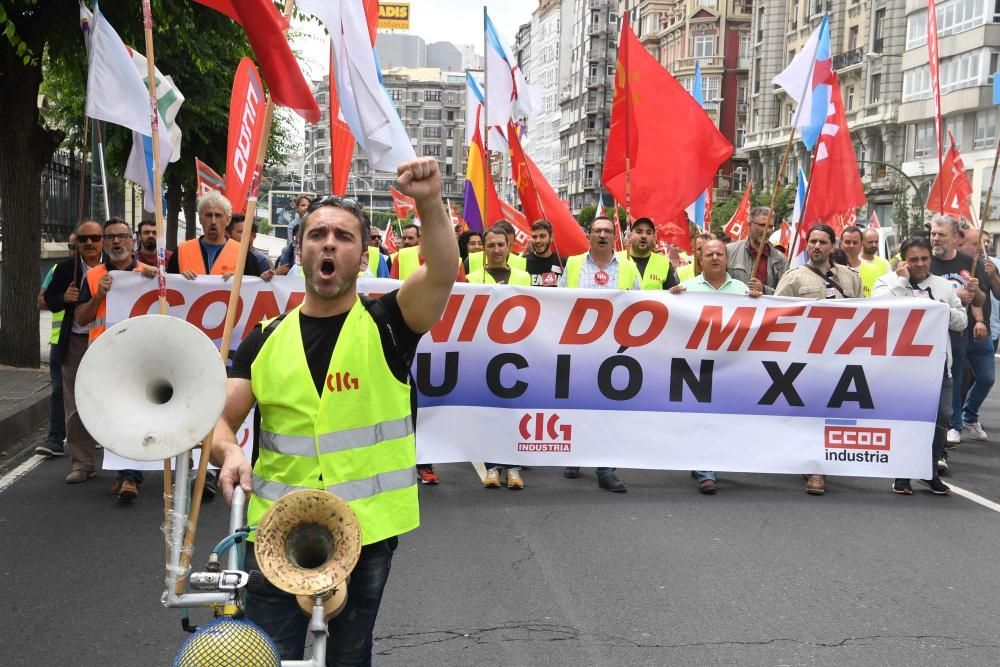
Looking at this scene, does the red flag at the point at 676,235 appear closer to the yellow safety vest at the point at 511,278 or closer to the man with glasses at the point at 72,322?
the yellow safety vest at the point at 511,278

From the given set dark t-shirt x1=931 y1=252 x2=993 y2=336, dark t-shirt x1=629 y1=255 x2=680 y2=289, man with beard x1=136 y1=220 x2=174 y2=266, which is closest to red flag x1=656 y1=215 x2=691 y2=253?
dark t-shirt x1=931 y1=252 x2=993 y2=336

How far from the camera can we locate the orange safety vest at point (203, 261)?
9094 mm

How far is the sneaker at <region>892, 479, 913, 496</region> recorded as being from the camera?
9.03 metres

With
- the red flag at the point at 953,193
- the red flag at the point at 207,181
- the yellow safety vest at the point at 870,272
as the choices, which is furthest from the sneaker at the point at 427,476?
the red flag at the point at 953,193

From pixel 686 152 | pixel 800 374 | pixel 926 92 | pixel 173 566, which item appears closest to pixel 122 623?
pixel 173 566

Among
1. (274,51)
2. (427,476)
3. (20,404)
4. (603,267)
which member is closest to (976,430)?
(603,267)

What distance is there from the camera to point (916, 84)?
60.7m

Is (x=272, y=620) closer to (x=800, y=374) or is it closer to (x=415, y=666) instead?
(x=415, y=666)

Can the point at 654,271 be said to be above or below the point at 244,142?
below

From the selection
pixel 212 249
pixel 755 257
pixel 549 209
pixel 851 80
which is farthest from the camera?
pixel 851 80

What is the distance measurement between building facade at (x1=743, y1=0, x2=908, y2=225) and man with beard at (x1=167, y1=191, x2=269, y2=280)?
159 feet

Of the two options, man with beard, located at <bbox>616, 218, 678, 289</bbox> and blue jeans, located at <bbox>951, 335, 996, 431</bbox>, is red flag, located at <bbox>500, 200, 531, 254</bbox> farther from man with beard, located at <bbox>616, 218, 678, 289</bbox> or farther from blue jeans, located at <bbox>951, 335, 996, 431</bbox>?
blue jeans, located at <bbox>951, 335, 996, 431</bbox>

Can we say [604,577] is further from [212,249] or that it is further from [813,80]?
[813,80]

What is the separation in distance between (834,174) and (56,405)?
675 cm
